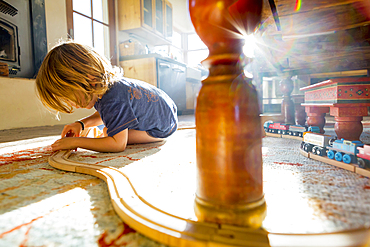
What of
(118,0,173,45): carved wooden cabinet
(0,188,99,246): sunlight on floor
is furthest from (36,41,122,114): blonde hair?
(118,0,173,45): carved wooden cabinet

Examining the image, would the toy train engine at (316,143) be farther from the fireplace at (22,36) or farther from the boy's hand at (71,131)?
the fireplace at (22,36)

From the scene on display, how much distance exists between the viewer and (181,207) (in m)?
0.35

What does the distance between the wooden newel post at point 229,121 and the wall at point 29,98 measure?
2.24 m

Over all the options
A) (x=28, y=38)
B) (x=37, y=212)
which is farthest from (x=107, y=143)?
(x=28, y=38)

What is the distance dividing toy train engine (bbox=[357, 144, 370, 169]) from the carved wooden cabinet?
9.80 feet

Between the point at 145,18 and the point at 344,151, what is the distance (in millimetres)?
3096

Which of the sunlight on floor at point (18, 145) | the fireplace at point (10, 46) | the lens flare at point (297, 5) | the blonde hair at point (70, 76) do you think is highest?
the fireplace at point (10, 46)

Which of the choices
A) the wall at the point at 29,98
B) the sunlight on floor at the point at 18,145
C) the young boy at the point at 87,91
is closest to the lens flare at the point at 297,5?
the young boy at the point at 87,91

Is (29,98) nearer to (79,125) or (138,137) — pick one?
(79,125)

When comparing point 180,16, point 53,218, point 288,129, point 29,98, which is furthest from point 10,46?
point 180,16

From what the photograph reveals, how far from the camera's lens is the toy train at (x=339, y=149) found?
50cm

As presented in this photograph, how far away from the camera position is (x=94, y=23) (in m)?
2.71

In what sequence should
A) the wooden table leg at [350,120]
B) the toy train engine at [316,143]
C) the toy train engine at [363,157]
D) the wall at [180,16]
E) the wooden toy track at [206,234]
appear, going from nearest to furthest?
1. the wooden toy track at [206,234]
2. the toy train engine at [363,157]
3. the toy train engine at [316,143]
4. the wooden table leg at [350,120]
5. the wall at [180,16]

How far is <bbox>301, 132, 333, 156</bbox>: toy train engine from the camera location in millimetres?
633
